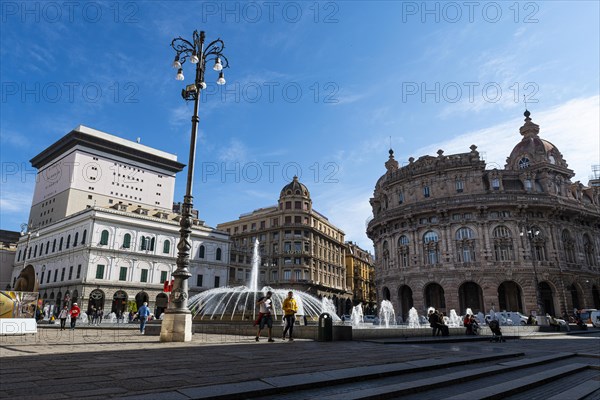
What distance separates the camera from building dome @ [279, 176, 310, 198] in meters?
69.1

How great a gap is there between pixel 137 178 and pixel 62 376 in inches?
3145

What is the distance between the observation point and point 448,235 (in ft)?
149

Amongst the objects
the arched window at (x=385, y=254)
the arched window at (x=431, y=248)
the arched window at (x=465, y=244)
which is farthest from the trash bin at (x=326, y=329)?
the arched window at (x=385, y=254)

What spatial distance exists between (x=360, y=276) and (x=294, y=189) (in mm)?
30411

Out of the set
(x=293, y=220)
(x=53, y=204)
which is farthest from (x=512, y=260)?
(x=53, y=204)

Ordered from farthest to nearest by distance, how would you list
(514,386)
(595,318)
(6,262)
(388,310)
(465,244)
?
(6,262) < (388,310) < (465,244) < (595,318) < (514,386)

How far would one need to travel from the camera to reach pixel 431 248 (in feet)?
153

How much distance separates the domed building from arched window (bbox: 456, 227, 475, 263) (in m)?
0.11

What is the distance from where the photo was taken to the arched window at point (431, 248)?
152ft

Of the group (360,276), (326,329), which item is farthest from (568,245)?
(360,276)

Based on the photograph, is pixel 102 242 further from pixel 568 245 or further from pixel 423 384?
pixel 568 245

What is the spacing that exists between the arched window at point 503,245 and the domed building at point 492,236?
10 cm

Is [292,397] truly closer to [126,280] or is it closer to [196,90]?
[196,90]

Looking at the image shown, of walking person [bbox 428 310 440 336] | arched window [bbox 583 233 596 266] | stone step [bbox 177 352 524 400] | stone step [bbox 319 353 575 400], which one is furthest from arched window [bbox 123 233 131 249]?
arched window [bbox 583 233 596 266]
